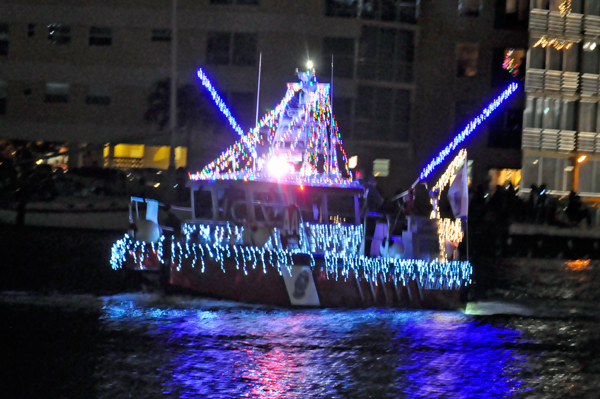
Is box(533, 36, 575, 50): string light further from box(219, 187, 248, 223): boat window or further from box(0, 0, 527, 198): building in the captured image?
box(219, 187, 248, 223): boat window

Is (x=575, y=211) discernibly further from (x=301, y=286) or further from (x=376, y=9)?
(x=301, y=286)

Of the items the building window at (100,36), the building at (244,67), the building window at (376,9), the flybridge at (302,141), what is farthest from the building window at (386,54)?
the flybridge at (302,141)

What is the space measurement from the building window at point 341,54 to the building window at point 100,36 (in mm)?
9053

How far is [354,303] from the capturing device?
11.0m

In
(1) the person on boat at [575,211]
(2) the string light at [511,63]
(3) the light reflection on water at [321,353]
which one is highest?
(2) the string light at [511,63]

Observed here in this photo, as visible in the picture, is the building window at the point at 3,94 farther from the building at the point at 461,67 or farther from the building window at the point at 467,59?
the building window at the point at 467,59

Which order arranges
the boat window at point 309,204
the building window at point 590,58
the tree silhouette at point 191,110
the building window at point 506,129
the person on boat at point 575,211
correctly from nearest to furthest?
1. the boat window at point 309,204
2. the person on boat at point 575,211
3. the tree silhouette at point 191,110
4. the building window at point 506,129
5. the building window at point 590,58

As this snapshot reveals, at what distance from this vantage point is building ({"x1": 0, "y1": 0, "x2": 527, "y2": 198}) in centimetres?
3130

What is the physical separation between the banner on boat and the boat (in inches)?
0.6

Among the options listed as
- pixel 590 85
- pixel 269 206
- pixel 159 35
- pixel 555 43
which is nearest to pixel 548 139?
pixel 590 85

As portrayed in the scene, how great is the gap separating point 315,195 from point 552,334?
3.89 m

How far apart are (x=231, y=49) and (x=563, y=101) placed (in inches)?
647

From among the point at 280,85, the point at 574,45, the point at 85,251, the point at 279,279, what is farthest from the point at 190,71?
the point at 279,279

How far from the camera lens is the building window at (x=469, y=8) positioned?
34.9 metres
